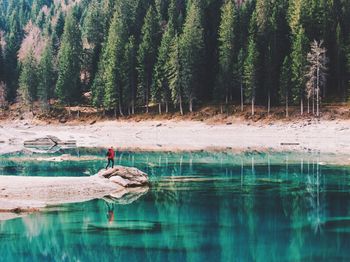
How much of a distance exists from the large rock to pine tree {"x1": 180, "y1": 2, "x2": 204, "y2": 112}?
181 feet

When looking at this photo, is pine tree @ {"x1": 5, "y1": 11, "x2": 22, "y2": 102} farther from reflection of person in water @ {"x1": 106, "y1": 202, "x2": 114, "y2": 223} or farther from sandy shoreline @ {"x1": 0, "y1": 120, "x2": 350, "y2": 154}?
reflection of person in water @ {"x1": 106, "y1": 202, "x2": 114, "y2": 223}

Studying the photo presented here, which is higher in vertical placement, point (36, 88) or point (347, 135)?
point (36, 88)

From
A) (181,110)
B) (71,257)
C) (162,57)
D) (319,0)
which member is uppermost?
(319,0)

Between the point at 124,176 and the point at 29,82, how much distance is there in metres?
92.6

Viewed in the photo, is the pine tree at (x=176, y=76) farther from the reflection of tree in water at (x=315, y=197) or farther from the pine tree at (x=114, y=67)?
the reflection of tree in water at (x=315, y=197)

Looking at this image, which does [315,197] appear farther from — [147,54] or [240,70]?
[147,54]

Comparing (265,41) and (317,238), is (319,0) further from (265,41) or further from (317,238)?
(317,238)

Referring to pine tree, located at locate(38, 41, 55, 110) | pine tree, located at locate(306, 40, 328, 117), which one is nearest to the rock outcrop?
pine tree, located at locate(306, 40, 328, 117)

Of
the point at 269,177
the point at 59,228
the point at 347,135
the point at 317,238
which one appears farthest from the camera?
the point at 347,135

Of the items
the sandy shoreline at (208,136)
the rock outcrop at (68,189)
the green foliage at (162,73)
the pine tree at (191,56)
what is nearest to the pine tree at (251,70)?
the sandy shoreline at (208,136)

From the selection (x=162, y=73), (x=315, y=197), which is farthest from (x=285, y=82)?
(x=315, y=197)

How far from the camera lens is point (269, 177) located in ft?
108

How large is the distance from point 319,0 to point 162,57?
28.1 meters

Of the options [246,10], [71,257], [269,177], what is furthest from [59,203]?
[246,10]
